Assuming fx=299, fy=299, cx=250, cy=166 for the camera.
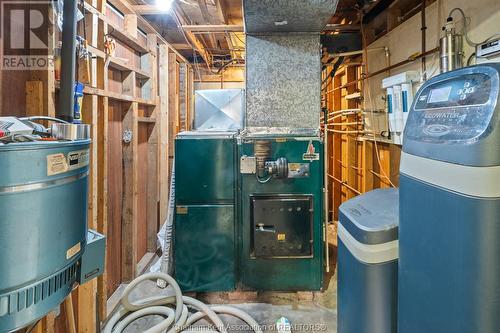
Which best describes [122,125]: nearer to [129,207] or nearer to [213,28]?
[129,207]

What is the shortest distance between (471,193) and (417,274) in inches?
12.1

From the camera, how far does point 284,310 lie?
2.47 meters

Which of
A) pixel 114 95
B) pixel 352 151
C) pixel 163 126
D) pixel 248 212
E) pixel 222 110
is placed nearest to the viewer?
pixel 114 95

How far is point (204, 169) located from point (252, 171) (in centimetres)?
41

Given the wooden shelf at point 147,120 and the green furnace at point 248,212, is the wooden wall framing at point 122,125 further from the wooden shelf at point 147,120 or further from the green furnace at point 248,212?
the green furnace at point 248,212

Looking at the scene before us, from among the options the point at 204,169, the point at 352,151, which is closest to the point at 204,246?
the point at 204,169

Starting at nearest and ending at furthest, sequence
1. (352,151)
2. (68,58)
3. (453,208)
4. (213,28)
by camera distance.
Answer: (453,208) → (68,58) → (213,28) → (352,151)

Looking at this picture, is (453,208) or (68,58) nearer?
(453,208)

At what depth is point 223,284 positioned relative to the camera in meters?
2.56

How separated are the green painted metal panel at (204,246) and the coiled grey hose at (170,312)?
0.16 meters

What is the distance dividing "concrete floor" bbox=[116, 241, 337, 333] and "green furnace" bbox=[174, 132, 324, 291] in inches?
5.0

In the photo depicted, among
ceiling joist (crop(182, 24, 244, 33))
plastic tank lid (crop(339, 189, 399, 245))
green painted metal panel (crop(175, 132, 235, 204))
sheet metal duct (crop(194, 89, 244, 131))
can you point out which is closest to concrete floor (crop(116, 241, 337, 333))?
green painted metal panel (crop(175, 132, 235, 204))

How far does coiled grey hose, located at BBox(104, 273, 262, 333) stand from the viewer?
2143mm

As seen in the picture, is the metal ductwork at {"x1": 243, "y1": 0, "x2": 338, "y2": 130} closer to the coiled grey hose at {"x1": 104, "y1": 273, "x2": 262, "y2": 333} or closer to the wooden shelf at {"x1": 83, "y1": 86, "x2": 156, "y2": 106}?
the wooden shelf at {"x1": 83, "y1": 86, "x2": 156, "y2": 106}
